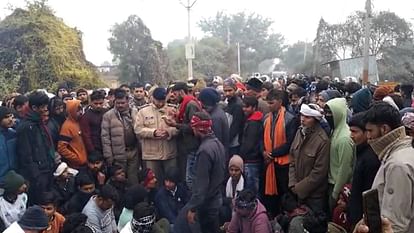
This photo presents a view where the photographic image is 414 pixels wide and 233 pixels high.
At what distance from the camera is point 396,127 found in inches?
131

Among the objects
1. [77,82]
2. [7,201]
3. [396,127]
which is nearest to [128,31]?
[77,82]

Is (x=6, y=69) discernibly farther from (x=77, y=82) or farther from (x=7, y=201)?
(x=7, y=201)

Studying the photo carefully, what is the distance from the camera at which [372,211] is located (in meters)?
2.20

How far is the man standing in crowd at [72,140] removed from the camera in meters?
6.65

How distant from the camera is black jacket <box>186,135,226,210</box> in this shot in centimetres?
524

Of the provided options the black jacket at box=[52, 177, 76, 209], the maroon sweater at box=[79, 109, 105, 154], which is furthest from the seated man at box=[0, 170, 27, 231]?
the maroon sweater at box=[79, 109, 105, 154]

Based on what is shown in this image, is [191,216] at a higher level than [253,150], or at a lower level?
lower

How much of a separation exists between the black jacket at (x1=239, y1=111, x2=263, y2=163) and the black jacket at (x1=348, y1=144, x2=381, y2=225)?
2.31 m

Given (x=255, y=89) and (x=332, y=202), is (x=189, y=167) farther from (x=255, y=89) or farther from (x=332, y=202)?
(x=332, y=202)

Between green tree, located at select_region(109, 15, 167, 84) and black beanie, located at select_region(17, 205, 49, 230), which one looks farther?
green tree, located at select_region(109, 15, 167, 84)

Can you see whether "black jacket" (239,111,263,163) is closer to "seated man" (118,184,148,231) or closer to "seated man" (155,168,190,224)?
"seated man" (155,168,190,224)

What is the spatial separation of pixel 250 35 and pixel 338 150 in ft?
202

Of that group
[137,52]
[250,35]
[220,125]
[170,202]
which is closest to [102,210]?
[170,202]

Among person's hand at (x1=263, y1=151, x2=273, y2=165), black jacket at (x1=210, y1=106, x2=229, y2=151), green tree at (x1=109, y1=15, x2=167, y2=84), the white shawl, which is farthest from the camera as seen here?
green tree at (x1=109, y1=15, x2=167, y2=84)
